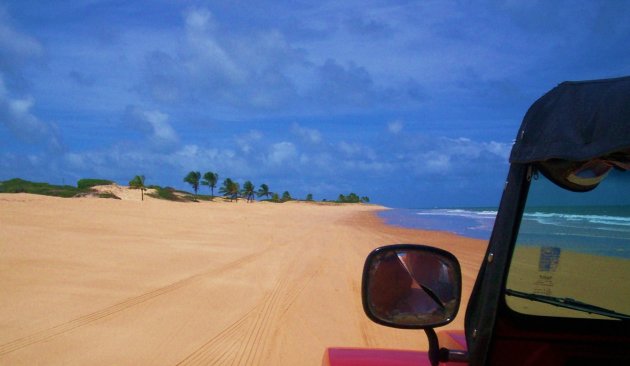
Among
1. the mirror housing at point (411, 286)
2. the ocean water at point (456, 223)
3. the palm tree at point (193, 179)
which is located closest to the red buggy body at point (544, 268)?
the mirror housing at point (411, 286)

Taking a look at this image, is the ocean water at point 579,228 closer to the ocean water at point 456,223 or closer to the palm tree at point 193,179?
the ocean water at point 456,223

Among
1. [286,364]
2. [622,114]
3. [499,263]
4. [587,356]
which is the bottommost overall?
[286,364]

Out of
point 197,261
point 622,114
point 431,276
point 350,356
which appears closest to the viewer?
point 622,114

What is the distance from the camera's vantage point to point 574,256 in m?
1.87

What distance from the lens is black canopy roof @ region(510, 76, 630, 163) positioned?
1.38 metres

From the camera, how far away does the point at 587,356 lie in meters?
1.80

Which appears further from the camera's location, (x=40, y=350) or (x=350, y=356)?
(x=40, y=350)

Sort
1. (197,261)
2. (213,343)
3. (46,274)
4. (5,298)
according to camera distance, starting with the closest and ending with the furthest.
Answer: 1. (213,343)
2. (5,298)
3. (46,274)
4. (197,261)

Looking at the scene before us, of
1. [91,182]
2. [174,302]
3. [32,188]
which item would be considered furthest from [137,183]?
[174,302]

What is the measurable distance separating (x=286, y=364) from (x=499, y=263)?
4.43m

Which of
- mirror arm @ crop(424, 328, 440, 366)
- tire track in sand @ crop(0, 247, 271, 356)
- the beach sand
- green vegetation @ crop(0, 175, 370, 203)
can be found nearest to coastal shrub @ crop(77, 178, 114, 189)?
green vegetation @ crop(0, 175, 370, 203)

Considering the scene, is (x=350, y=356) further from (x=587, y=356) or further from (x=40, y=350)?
(x=40, y=350)

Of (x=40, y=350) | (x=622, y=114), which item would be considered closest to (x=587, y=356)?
(x=622, y=114)

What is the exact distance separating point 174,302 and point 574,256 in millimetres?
7140
